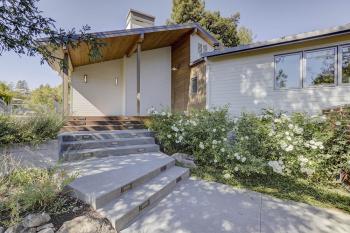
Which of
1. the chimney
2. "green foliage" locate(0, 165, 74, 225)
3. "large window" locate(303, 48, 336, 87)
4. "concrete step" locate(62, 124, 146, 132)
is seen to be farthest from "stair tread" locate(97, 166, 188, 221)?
the chimney

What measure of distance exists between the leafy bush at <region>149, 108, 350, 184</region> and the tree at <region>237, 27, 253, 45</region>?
1955 cm

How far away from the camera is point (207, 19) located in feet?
68.9

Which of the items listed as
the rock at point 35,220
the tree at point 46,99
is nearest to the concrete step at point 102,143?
the tree at point 46,99

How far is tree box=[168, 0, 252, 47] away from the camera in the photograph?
20547 mm

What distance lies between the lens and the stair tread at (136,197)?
114 inches

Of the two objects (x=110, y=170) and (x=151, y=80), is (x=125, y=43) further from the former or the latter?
(x=110, y=170)

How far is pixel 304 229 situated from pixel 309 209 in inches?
30.8

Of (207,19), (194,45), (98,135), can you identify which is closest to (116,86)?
(194,45)

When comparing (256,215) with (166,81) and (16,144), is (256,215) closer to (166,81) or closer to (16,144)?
(16,144)

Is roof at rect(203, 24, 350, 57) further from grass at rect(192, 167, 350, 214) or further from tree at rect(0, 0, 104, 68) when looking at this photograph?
tree at rect(0, 0, 104, 68)

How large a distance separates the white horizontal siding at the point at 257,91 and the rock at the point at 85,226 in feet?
23.0

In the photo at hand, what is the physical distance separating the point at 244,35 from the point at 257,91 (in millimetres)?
17916

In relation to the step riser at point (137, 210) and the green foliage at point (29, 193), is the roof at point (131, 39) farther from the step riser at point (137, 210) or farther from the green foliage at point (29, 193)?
the step riser at point (137, 210)

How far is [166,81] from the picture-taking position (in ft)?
40.4
